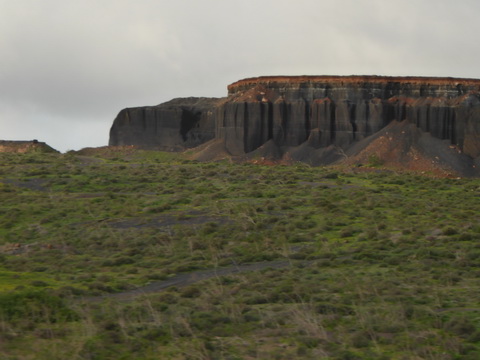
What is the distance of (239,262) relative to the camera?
1046 inches

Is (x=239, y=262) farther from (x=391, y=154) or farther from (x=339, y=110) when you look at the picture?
(x=339, y=110)

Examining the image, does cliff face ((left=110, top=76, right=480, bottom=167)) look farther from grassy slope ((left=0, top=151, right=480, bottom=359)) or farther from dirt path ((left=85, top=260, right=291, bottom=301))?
dirt path ((left=85, top=260, right=291, bottom=301))

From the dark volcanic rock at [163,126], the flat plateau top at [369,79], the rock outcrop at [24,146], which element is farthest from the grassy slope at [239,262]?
the dark volcanic rock at [163,126]

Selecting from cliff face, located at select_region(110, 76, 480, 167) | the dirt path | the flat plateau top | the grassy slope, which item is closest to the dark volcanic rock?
cliff face, located at select_region(110, 76, 480, 167)

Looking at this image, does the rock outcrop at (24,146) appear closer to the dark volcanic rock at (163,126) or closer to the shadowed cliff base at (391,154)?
the dark volcanic rock at (163,126)

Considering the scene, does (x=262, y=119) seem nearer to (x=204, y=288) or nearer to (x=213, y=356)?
(x=204, y=288)

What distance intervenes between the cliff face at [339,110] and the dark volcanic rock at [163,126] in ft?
51.4

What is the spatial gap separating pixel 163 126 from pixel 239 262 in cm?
9059

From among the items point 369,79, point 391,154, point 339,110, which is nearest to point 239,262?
point 391,154

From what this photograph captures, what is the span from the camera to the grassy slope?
16.0 meters

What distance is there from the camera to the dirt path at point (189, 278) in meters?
21.8

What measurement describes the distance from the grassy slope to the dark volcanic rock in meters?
60.5

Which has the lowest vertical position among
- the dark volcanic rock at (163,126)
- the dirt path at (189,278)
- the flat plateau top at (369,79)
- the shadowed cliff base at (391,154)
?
the dirt path at (189,278)

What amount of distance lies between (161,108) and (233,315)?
3963 inches
